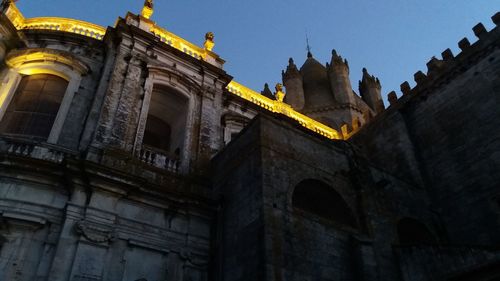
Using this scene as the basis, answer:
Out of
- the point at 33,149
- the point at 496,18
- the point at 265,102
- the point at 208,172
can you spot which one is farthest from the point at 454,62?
the point at 33,149

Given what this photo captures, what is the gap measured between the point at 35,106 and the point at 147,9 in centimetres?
612

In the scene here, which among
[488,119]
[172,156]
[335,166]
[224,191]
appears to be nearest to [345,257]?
[335,166]

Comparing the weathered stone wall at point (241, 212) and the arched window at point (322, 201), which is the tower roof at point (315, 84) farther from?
the weathered stone wall at point (241, 212)

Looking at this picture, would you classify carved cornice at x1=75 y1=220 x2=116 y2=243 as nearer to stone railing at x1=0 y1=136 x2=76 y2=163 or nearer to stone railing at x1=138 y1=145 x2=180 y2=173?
stone railing at x1=0 y1=136 x2=76 y2=163

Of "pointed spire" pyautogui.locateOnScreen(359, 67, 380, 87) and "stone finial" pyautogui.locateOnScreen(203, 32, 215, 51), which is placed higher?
"pointed spire" pyautogui.locateOnScreen(359, 67, 380, 87)

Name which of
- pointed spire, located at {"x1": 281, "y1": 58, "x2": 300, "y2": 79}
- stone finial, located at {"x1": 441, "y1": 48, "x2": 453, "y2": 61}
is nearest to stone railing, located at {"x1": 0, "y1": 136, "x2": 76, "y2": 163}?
stone finial, located at {"x1": 441, "y1": 48, "x2": 453, "y2": 61}

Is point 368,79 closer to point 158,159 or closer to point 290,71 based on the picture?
point 290,71

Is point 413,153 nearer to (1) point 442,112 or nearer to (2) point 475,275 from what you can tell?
(1) point 442,112

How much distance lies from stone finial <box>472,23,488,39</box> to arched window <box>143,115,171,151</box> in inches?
508

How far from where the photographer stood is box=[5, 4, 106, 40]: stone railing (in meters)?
15.1

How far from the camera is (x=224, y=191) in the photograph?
11.8 metres

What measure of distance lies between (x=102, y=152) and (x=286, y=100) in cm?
2209

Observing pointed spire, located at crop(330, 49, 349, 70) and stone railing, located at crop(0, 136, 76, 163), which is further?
pointed spire, located at crop(330, 49, 349, 70)

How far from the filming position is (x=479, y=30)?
1591cm
